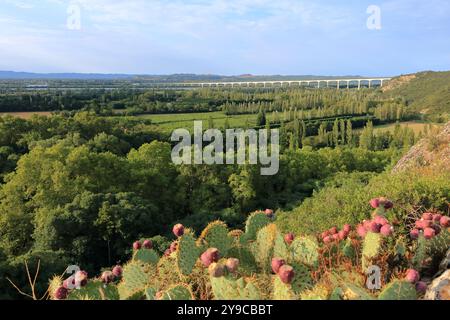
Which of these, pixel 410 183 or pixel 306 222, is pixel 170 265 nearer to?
pixel 410 183

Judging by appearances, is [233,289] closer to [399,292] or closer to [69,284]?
[399,292]

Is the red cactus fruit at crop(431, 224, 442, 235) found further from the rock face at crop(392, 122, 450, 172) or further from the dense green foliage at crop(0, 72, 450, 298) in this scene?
the rock face at crop(392, 122, 450, 172)

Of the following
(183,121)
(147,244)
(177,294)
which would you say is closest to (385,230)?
(177,294)

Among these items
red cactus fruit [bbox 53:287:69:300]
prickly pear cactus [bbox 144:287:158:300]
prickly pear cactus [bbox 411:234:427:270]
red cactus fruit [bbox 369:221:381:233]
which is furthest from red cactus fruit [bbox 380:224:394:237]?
red cactus fruit [bbox 53:287:69:300]

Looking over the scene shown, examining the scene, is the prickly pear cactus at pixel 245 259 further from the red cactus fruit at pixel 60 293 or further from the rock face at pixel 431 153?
the rock face at pixel 431 153

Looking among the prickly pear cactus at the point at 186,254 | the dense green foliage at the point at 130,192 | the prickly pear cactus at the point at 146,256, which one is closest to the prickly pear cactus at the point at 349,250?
the prickly pear cactus at the point at 186,254

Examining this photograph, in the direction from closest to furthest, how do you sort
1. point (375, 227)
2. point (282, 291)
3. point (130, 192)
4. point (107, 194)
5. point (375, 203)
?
point (282, 291) < point (375, 227) < point (375, 203) < point (107, 194) < point (130, 192)
